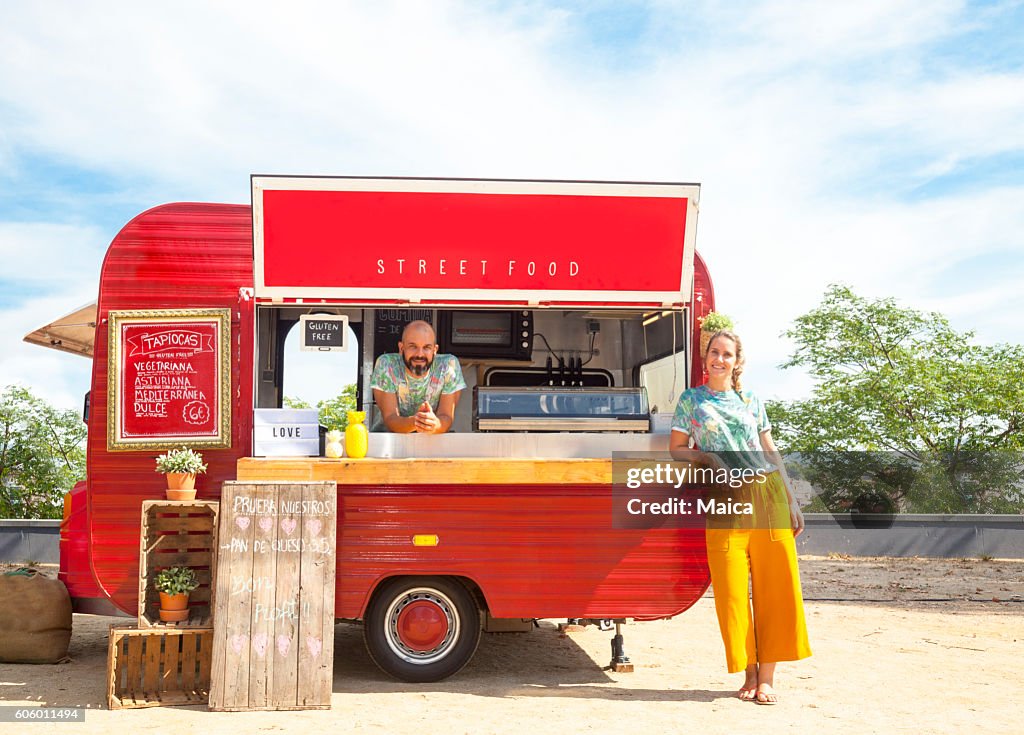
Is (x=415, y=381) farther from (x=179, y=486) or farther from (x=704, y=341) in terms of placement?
(x=704, y=341)

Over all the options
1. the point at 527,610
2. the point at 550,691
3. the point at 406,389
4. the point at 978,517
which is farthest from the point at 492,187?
the point at 978,517

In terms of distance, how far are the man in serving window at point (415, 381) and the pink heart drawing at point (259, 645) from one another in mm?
1382

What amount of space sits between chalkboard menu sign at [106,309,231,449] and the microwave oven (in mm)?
2146

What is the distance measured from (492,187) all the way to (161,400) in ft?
7.63

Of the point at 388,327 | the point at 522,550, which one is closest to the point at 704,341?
the point at 522,550

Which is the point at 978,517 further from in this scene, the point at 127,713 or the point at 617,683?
the point at 127,713

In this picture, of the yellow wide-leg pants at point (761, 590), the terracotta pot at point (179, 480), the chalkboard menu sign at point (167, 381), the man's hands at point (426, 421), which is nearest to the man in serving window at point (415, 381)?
the man's hands at point (426, 421)

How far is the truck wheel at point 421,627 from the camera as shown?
5262 mm

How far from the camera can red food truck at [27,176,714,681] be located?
5.20 m

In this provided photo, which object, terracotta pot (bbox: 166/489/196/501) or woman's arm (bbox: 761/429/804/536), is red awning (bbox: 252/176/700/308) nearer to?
woman's arm (bbox: 761/429/804/536)

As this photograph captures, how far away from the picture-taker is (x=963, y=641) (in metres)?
7.58

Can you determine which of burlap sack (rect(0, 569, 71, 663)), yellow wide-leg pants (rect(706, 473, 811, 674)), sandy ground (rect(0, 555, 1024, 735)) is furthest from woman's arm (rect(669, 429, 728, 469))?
burlap sack (rect(0, 569, 71, 663))

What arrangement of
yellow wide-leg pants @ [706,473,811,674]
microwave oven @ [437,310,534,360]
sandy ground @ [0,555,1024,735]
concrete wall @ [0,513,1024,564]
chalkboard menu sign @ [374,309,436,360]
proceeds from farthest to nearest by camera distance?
concrete wall @ [0,513,1024,564] < microwave oven @ [437,310,534,360] < chalkboard menu sign @ [374,309,436,360] < yellow wide-leg pants @ [706,473,811,674] < sandy ground @ [0,555,1024,735]

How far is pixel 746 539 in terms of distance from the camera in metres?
5.08
